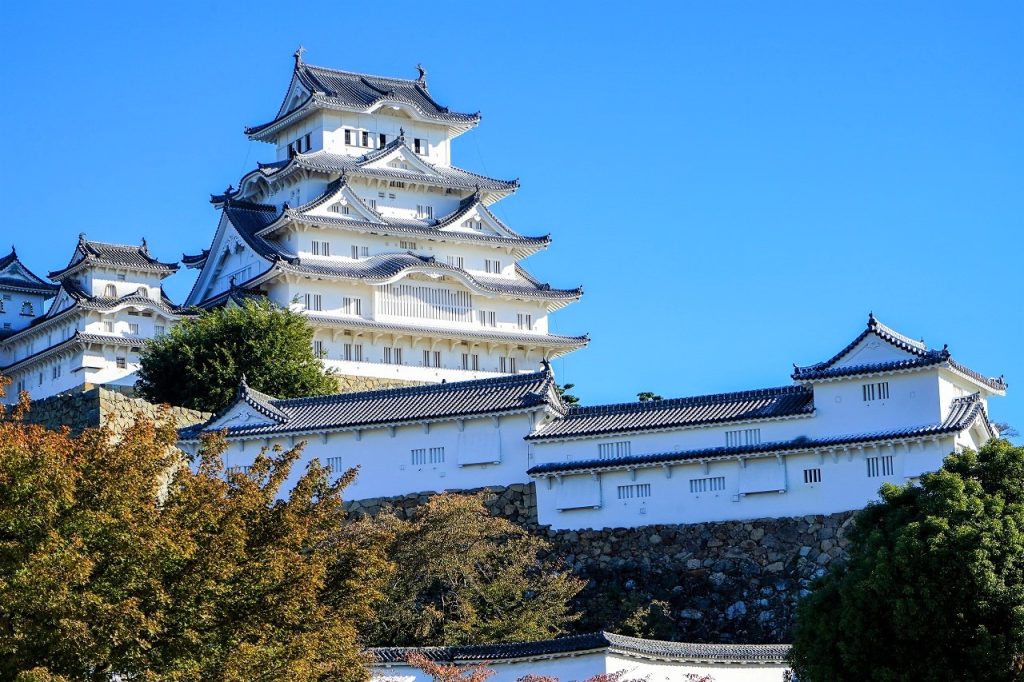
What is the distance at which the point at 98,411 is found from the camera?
4888 cm

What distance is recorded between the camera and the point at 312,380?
176 ft

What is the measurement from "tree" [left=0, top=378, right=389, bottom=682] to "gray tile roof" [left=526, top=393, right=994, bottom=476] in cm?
1591

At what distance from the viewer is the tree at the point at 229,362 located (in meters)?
52.6

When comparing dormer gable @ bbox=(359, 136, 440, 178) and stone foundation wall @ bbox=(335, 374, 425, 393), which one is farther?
dormer gable @ bbox=(359, 136, 440, 178)

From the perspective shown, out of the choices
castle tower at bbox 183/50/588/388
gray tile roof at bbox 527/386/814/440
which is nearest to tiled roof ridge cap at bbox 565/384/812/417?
gray tile roof at bbox 527/386/814/440

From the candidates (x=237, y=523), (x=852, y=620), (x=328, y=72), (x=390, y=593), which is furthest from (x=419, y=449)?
(x=328, y=72)

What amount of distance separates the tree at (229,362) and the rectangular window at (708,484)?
15.1 m

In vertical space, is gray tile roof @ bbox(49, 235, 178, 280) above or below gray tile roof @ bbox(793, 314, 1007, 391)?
above

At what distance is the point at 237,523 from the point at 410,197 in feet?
135

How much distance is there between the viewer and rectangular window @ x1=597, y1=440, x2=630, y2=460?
4234cm

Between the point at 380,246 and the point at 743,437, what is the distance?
24603 mm

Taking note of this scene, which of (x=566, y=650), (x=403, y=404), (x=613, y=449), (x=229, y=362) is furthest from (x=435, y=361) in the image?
(x=566, y=650)

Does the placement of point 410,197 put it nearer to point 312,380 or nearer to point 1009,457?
point 312,380

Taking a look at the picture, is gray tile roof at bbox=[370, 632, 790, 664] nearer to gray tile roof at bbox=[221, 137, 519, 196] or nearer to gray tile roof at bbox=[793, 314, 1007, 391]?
gray tile roof at bbox=[793, 314, 1007, 391]
